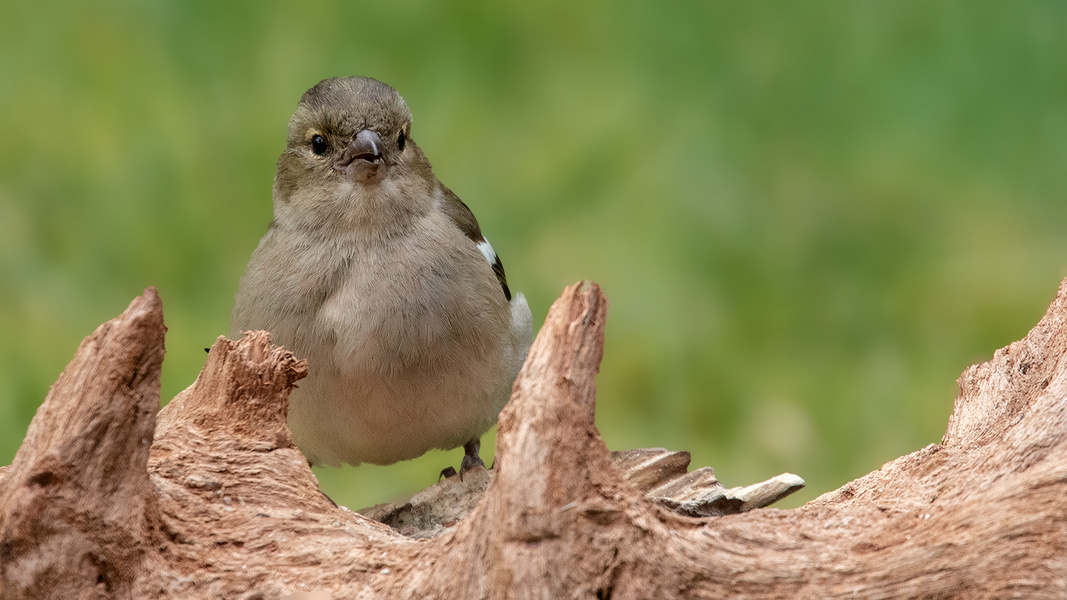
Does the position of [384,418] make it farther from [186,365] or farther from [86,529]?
[186,365]

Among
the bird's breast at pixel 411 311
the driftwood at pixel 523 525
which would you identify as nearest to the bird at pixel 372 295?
the bird's breast at pixel 411 311

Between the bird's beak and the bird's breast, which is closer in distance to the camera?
the bird's breast

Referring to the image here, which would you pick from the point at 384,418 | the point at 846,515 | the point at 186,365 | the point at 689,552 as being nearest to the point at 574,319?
the point at 689,552

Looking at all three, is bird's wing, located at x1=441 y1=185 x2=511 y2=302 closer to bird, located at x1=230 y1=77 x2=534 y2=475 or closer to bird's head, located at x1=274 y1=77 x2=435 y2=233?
bird, located at x1=230 y1=77 x2=534 y2=475

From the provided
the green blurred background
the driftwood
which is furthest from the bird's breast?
the green blurred background

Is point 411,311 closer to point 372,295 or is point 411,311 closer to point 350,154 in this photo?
point 372,295

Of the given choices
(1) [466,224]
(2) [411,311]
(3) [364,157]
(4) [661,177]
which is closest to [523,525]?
(2) [411,311]

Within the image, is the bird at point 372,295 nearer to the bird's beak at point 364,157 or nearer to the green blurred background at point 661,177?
the bird's beak at point 364,157
